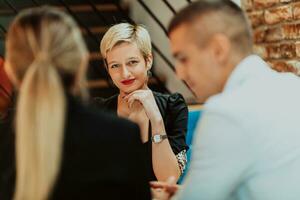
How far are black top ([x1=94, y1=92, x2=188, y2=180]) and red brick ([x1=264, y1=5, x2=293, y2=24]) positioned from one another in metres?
1.07

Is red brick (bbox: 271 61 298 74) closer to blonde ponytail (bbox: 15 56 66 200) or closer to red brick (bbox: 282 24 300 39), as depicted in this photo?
red brick (bbox: 282 24 300 39)

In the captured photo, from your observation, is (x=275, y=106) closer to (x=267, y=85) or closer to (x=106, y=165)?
(x=267, y=85)

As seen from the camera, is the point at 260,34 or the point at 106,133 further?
the point at 260,34

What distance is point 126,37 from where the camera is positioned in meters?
2.25

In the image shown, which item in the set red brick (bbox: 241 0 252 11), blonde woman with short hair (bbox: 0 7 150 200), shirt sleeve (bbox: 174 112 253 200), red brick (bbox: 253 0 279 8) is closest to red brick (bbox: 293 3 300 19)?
red brick (bbox: 253 0 279 8)

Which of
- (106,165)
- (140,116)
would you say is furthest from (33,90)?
(140,116)

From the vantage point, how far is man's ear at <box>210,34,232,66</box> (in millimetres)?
1426

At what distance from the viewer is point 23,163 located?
120 cm

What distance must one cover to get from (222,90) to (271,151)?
25cm

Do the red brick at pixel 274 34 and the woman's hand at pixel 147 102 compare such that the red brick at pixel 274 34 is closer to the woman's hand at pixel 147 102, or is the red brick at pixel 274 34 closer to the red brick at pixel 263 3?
the red brick at pixel 263 3

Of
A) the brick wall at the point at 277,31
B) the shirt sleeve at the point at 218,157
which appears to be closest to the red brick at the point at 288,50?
the brick wall at the point at 277,31

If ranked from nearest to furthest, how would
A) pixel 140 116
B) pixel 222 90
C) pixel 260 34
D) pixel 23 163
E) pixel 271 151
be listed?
pixel 23 163 < pixel 271 151 < pixel 222 90 < pixel 140 116 < pixel 260 34

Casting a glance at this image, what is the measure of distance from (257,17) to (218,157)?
2.24m

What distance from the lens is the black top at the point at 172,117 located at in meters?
2.24
